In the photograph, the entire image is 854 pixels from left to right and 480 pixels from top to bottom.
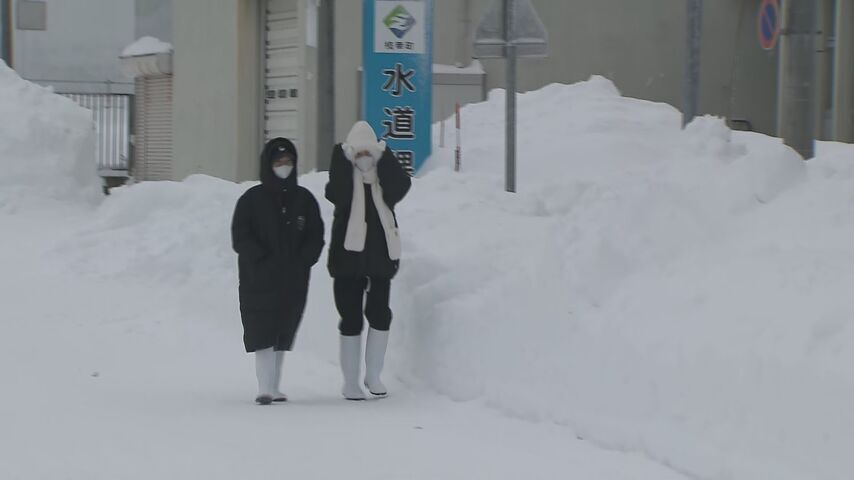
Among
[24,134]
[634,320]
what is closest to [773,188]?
[634,320]

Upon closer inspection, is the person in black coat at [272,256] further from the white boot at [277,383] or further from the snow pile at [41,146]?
the snow pile at [41,146]

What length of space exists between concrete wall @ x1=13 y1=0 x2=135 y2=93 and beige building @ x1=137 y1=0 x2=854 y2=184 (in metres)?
21.8

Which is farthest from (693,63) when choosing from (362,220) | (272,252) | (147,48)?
(147,48)

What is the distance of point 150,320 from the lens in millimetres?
9867

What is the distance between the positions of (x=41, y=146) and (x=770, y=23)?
8634 millimetres

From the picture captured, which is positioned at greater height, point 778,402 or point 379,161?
point 379,161

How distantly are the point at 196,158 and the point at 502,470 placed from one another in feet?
62.9

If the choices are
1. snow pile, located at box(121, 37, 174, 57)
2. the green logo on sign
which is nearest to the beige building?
snow pile, located at box(121, 37, 174, 57)

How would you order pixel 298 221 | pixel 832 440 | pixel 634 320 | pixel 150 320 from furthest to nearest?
pixel 150 320
pixel 298 221
pixel 634 320
pixel 832 440

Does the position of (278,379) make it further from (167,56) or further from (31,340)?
(167,56)

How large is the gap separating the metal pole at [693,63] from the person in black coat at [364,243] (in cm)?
508

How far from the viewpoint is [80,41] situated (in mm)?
44125

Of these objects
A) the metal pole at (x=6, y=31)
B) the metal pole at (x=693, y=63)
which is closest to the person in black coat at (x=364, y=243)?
the metal pole at (x=693, y=63)

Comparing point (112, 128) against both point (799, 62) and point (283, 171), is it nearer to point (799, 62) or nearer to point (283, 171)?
point (283, 171)
